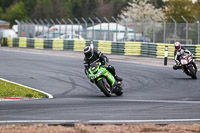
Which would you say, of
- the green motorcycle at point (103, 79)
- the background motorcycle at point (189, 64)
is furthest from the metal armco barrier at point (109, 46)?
the green motorcycle at point (103, 79)

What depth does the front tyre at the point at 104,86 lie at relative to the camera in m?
13.0

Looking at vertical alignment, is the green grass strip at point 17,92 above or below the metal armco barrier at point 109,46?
below

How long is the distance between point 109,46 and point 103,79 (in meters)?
21.8

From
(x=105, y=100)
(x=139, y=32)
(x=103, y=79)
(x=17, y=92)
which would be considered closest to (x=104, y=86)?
(x=103, y=79)

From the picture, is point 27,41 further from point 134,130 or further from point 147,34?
point 134,130

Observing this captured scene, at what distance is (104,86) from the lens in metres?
13.1

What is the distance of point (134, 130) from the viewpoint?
8.03 meters

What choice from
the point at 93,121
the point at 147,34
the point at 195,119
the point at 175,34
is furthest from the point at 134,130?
the point at 147,34

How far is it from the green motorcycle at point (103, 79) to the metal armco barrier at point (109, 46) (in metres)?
15.5

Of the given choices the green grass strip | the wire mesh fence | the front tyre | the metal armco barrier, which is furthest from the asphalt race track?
the wire mesh fence

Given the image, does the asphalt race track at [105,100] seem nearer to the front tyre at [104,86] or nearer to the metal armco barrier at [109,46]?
the front tyre at [104,86]

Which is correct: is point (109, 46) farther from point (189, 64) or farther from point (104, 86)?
point (104, 86)

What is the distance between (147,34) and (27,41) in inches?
555

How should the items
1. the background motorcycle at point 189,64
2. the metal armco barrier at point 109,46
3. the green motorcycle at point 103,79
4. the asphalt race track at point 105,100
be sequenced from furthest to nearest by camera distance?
1. the metal armco barrier at point 109,46
2. the background motorcycle at point 189,64
3. the green motorcycle at point 103,79
4. the asphalt race track at point 105,100
